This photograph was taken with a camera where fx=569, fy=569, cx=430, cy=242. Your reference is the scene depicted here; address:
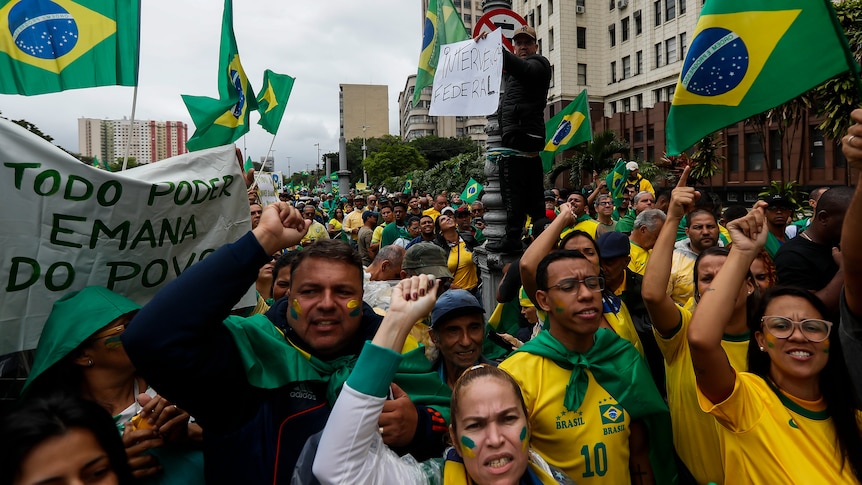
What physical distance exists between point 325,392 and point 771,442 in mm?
1666

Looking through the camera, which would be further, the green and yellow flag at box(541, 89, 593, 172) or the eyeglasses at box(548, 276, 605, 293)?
the green and yellow flag at box(541, 89, 593, 172)

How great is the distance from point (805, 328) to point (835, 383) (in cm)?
23

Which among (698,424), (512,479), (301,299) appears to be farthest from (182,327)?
(698,424)

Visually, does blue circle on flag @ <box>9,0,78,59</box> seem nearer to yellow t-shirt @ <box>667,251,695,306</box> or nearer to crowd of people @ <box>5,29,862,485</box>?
crowd of people @ <box>5,29,862,485</box>

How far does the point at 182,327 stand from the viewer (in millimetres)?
1697

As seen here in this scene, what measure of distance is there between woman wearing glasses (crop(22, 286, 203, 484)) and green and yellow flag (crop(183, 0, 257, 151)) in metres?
3.45

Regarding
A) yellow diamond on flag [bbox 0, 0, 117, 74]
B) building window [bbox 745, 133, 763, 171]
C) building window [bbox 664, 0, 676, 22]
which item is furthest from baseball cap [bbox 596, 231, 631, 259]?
building window [bbox 664, 0, 676, 22]

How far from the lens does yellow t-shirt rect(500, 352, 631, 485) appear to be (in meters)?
2.43

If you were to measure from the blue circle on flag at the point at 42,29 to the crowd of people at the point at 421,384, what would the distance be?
205 centimetres

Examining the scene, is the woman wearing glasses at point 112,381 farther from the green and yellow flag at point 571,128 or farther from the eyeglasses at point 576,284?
the green and yellow flag at point 571,128

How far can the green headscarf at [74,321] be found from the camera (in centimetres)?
208

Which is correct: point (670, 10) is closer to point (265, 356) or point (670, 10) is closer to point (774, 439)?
point (774, 439)

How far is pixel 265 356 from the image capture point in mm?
1974

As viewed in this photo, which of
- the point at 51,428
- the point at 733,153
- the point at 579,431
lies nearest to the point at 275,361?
the point at 51,428
